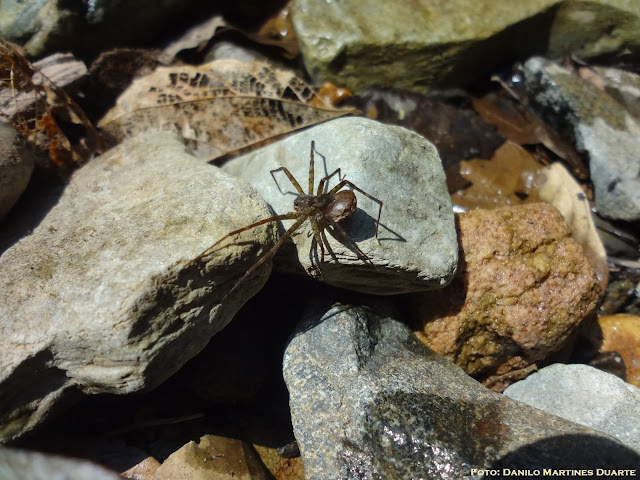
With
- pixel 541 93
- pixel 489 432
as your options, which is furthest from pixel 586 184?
pixel 489 432

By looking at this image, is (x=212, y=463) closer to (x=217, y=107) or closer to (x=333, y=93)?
(x=217, y=107)

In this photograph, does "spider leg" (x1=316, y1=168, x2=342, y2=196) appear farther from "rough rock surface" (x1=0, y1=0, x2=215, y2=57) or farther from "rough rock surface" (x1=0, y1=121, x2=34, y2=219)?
"rough rock surface" (x1=0, y1=0, x2=215, y2=57)

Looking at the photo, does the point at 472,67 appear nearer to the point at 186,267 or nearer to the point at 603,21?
the point at 603,21

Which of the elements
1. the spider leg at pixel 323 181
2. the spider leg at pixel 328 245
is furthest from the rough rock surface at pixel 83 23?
the spider leg at pixel 328 245

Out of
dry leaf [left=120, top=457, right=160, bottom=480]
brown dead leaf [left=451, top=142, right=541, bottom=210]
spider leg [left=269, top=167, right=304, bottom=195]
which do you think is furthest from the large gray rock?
dry leaf [left=120, top=457, right=160, bottom=480]

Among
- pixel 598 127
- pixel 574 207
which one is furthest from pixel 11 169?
pixel 598 127

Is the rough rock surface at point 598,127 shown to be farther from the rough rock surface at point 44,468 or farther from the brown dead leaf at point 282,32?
the rough rock surface at point 44,468
